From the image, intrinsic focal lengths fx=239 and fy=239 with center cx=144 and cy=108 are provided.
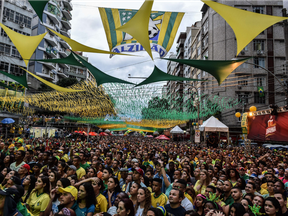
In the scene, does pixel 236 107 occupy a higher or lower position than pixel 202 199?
higher

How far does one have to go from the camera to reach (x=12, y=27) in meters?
31.1

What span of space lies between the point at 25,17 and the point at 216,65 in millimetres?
34442

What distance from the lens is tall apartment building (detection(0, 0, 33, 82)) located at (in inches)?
1171

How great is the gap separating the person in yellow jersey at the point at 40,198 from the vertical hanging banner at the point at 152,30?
4595 mm

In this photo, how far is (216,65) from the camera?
6.05 meters

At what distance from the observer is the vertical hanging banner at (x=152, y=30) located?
280 inches

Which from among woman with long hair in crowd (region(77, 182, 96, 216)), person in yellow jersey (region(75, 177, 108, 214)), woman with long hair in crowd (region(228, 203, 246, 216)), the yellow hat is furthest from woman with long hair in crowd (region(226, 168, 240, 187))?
the yellow hat

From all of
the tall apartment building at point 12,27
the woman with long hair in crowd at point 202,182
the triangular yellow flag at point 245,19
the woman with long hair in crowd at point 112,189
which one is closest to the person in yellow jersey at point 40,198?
the woman with long hair in crowd at point 112,189

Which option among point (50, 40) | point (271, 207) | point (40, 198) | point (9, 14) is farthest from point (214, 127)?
point (50, 40)

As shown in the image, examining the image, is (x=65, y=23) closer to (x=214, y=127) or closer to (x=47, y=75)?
(x=47, y=75)

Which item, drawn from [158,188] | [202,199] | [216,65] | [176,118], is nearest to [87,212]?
[158,188]

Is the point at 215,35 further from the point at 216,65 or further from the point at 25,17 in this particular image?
the point at 216,65

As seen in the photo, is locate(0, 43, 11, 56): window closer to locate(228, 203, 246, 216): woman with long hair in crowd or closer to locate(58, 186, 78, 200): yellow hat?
locate(58, 186, 78, 200): yellow hat

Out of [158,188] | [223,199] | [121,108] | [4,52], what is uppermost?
[4,52]
